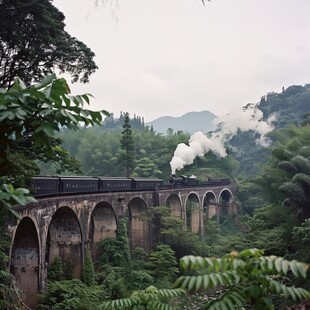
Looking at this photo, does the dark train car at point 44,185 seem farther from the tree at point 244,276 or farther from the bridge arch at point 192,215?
the bridge arch at point 192,215

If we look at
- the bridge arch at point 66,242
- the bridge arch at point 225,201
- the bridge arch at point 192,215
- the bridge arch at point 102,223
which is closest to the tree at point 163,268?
the bridge arch at point 102,223

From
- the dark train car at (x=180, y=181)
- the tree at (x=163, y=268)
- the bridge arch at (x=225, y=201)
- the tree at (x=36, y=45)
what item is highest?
the tree at (x=36, y=45)

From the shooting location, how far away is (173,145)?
54938 millimetres

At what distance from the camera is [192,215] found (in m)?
33.7

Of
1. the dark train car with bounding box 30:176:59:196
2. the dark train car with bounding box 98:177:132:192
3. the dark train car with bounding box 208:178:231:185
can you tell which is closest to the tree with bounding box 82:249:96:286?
the dark train car with bounding box 30:176:59:196

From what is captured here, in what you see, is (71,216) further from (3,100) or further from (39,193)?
(3,100)

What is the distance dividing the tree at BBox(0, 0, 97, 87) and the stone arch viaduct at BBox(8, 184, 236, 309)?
17.5ft

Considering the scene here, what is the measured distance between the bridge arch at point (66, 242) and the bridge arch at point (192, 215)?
58.9 ft

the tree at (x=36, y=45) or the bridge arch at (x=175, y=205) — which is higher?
the tree at (x=36, y=45)

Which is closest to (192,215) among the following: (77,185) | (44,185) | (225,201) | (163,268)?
(225,201)

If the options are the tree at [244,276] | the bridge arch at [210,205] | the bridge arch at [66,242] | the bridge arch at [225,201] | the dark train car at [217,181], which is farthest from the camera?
the bridge arch at [225,201]

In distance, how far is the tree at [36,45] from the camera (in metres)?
11.6

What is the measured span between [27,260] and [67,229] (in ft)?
13.0

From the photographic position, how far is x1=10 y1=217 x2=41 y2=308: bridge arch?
1227 centimetres
